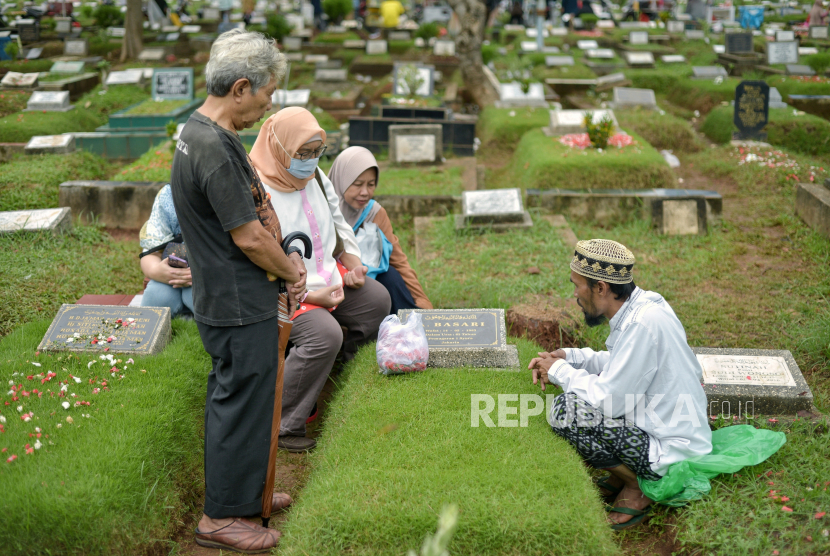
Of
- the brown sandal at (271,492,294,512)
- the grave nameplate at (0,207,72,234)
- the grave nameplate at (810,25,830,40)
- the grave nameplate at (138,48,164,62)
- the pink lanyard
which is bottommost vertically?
the grave nameplate at (138,48,164,62)

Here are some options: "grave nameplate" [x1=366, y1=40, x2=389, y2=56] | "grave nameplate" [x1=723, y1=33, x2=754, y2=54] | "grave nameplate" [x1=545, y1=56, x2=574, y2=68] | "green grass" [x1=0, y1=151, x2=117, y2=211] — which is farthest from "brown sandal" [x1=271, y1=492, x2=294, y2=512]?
"grave nameplate" [x1=366, y1=40, x2=389, y2=56]

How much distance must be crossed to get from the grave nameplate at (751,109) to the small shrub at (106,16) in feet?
66.6

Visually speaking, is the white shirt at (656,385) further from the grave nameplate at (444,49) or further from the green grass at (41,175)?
the grave nameplate at (444,49)

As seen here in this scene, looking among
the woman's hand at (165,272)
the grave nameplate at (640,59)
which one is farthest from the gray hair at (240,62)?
the grave nameplate at (640,59)

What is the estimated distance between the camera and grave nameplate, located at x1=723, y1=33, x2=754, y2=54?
16.1 metres

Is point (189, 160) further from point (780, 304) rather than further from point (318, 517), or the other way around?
point (780, 304)

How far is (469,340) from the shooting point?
3.63m

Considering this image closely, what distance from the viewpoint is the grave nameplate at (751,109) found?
9078 millimetres

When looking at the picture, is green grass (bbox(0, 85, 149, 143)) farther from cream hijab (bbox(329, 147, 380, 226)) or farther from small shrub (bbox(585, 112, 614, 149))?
small shrub (bbox(585, 112, 614, 149))

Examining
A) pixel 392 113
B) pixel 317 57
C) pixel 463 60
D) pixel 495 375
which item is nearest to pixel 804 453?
pixel 495 375

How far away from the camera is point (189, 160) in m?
2.34

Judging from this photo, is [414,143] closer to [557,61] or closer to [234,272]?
[234,272]

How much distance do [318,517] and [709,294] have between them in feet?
12.5

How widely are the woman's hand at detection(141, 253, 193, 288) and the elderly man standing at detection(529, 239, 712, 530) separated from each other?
2265 millimetres
